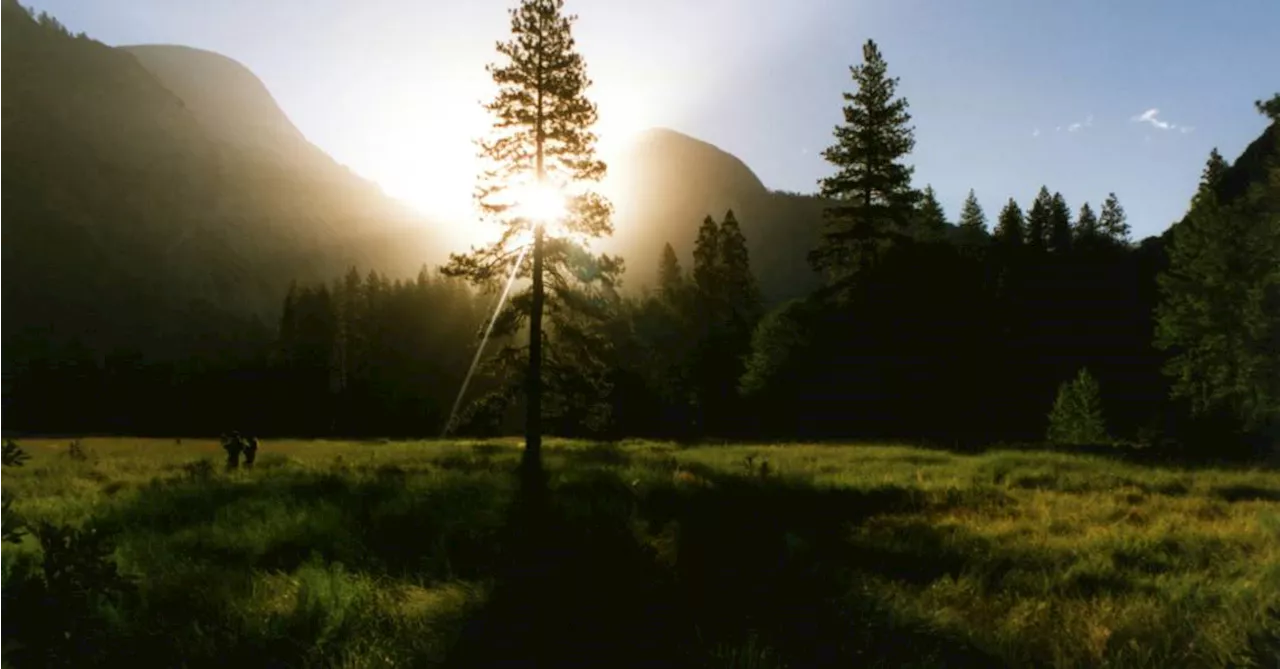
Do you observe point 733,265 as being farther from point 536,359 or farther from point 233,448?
point 233,448

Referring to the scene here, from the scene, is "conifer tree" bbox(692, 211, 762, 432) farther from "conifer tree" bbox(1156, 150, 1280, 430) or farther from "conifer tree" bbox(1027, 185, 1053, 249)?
"conifer tree" bbox(1027, 185, 1053, 249)

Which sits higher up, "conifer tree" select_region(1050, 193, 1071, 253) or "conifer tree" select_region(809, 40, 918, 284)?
"conifer tree" select_region(1050, 193, 1071, 253)

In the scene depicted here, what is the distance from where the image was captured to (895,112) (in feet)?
116

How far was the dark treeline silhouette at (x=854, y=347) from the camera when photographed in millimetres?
29766

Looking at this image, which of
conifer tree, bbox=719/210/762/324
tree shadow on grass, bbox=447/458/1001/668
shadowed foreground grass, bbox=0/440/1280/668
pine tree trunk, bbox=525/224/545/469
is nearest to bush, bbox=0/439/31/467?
shadowed foreground grass, bbox=0/440/1280/668

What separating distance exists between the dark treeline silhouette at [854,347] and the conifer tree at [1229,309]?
11 centimetres

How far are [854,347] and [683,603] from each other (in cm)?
3079

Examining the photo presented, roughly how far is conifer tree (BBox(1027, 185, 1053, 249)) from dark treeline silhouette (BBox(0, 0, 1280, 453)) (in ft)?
1.27

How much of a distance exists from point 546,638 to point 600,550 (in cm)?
179

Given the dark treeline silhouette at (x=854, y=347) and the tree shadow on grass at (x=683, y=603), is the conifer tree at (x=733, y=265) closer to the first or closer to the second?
the dark treeline silhouette at (x=854, y=347)

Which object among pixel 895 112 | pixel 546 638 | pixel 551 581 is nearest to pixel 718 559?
pixel 551 581

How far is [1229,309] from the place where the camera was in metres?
32.6

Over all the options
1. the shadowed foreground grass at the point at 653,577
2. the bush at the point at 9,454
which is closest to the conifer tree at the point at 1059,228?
the shadowed foreground grass at the point at 653,577

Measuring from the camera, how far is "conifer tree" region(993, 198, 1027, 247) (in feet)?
267
